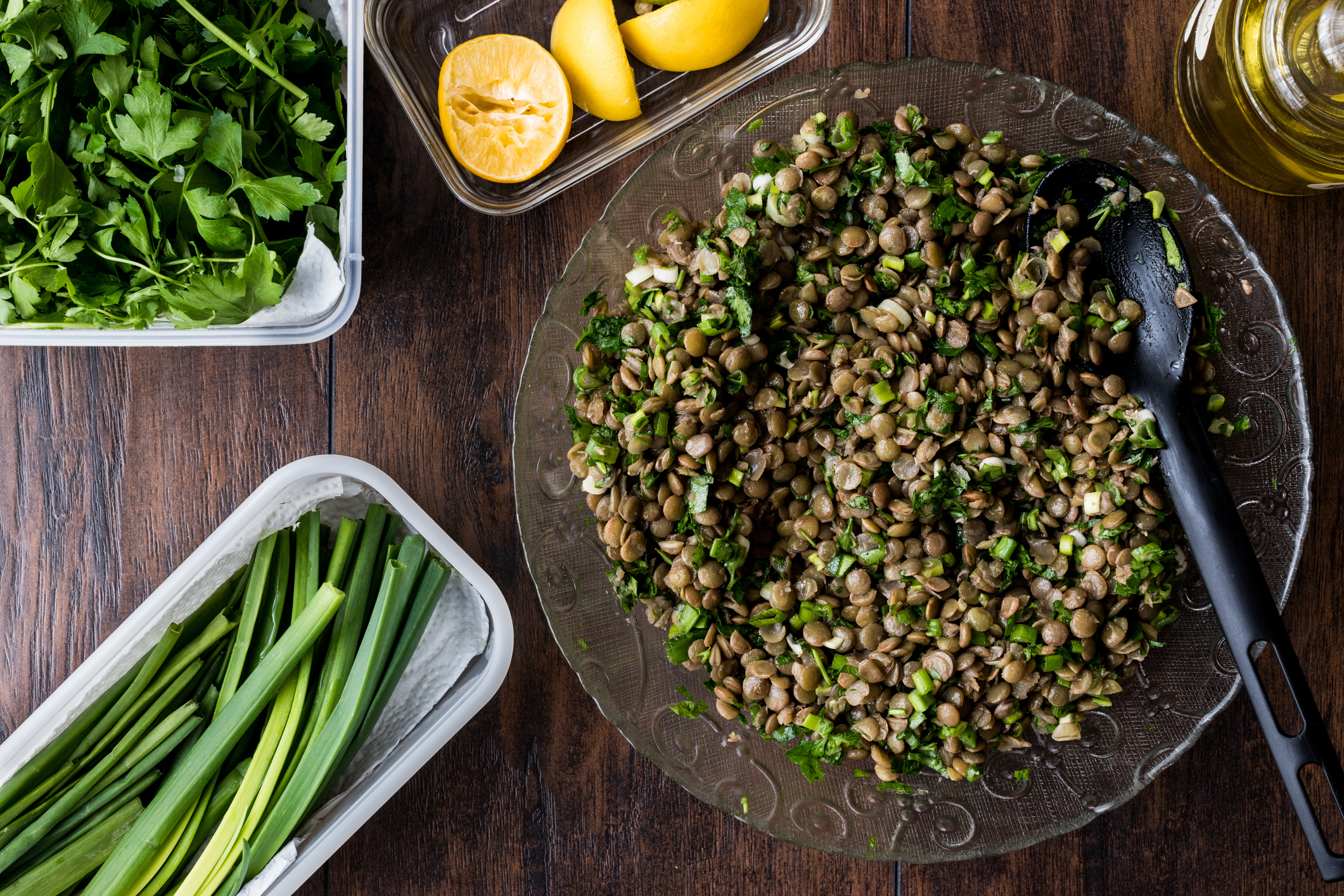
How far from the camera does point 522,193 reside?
159cm

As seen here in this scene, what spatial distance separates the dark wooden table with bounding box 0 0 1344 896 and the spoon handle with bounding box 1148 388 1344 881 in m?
0.40

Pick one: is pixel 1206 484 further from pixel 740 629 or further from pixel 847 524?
pixel 740 629

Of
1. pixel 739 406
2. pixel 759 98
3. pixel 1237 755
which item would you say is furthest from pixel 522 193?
pixel 1237 755

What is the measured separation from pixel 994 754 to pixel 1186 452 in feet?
1.90

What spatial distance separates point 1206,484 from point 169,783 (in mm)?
1676

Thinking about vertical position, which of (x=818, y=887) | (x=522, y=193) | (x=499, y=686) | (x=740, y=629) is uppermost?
(x=522, y=193)

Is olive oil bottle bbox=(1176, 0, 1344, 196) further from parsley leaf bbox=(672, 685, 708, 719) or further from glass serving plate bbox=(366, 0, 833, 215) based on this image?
parsley leaf bbox=(672, 685, 708, 719)

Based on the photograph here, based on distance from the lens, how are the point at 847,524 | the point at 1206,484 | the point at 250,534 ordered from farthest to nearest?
the point at 250,534 < the point at 847,524 < the point at 1206,484

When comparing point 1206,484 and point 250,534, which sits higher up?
point 1206,484

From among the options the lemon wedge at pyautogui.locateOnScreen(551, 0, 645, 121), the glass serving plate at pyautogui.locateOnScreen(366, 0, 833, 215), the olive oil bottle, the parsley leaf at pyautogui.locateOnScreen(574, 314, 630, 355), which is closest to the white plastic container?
the parsley leaf at pyautogui.locateOnScreen(574, 314, 630, 355)

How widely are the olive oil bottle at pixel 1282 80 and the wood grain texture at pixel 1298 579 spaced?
4.6 inches

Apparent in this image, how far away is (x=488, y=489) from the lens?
158 centimetres

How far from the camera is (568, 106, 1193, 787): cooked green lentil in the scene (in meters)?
1.28

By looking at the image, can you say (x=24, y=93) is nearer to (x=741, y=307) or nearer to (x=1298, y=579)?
(x=741, y=307)
